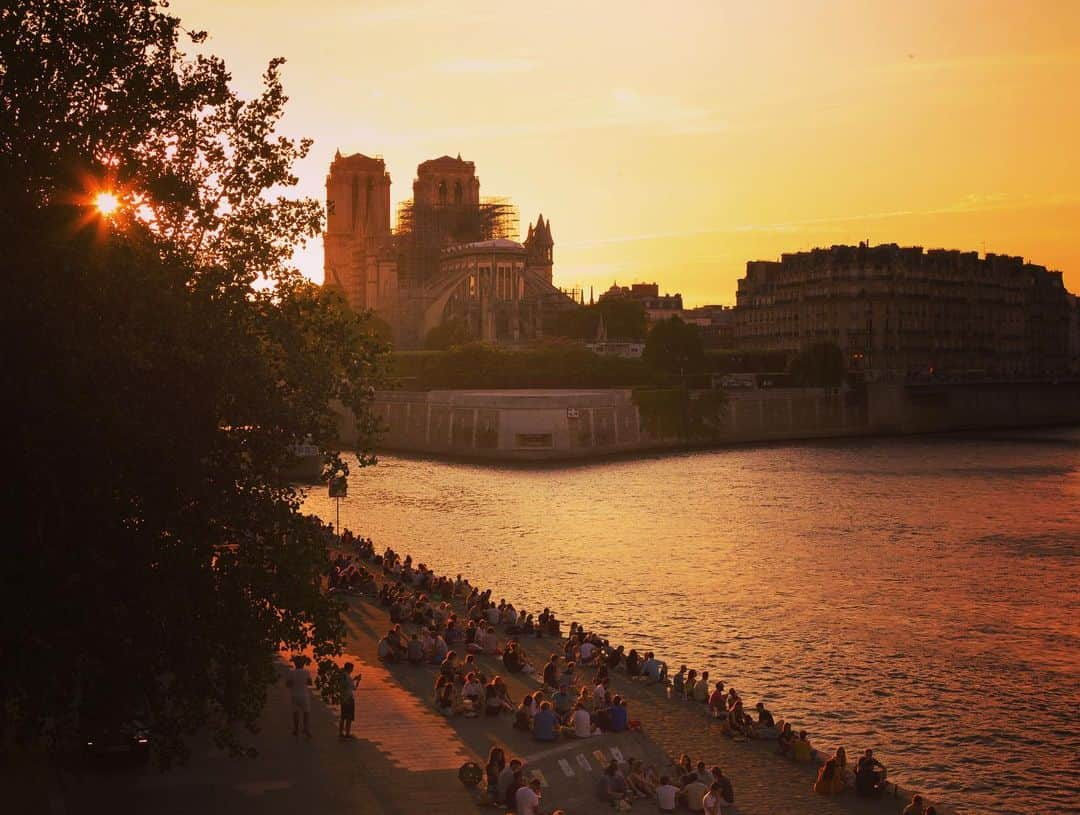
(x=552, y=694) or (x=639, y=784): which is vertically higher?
(x=552, y=694)

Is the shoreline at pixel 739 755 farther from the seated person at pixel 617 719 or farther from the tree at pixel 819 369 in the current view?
the tree at pixel 819 369

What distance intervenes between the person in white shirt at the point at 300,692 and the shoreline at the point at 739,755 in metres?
2.72

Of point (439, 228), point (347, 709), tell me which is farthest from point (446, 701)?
point (439, 228)

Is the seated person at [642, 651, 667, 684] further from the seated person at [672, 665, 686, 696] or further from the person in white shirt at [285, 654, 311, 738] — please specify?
the person in white shirt at [285, 654, 311, 738]

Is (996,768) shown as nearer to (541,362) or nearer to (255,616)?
(255,616)

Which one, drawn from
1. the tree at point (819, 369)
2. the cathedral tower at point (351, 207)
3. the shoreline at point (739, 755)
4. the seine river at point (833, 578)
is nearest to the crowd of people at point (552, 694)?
the shoreline at point (739, 755)

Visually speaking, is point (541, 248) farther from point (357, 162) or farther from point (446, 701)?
point (446, 701)

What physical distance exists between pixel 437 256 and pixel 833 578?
126 meters

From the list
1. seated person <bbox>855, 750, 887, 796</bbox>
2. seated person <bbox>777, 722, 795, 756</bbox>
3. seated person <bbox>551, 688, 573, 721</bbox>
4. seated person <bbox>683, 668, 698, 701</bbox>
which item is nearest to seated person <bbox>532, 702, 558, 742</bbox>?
seated person <bbox>551, 688, 573, 721</bbox>

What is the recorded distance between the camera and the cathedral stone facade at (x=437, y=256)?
460 feet

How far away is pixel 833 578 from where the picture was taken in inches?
1526

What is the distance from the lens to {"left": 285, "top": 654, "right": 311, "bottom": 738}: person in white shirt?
Result: 17297 millimetres

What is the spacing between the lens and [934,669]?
27.4m

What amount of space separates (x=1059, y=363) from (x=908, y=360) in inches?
1524
